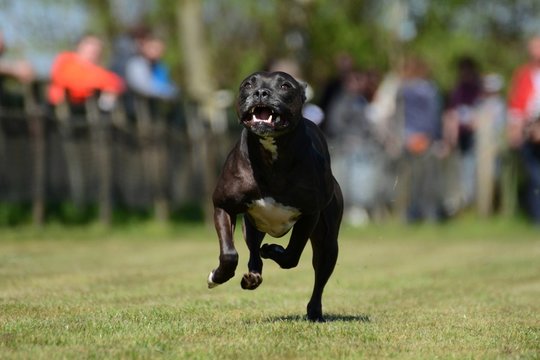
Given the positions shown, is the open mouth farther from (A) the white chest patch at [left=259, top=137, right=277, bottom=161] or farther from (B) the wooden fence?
(B) the wooden fence

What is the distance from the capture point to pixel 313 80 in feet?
A: 91.8

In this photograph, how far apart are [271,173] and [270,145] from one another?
158 mm

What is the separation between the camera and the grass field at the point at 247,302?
6316 mm

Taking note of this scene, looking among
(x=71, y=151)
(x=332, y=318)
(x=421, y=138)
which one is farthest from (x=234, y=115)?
(x=332, y=318)

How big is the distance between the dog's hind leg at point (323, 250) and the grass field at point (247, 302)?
0.49 ft

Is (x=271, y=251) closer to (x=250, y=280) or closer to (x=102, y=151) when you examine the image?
(x=250, y=280)

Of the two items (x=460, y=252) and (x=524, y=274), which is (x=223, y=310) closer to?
(x=524, y=274)

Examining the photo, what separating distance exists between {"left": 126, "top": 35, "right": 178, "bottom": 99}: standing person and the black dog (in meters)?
9.08

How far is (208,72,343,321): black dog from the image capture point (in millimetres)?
6973

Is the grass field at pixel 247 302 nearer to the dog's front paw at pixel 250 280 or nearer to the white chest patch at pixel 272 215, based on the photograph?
the dog's front paw at pixel 250 280

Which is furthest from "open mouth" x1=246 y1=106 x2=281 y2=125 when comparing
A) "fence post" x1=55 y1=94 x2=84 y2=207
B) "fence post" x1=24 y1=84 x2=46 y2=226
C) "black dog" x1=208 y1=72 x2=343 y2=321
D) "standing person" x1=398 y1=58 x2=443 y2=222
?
"standing person" x1=398 y1=58 x2=443 y2=222

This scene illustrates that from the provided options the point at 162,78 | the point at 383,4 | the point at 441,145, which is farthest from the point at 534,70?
the point at 383,4

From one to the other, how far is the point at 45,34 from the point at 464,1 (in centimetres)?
985

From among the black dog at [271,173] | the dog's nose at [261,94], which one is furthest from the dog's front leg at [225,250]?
the dog's nose at [261,94]
